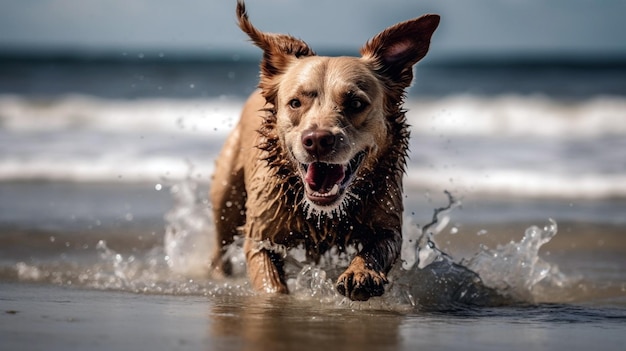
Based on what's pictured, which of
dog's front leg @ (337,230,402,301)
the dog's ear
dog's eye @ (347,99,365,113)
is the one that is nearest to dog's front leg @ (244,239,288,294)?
dog's front leg @ (337,230,402,301)

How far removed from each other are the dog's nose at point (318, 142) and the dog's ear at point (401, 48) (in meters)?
0.73

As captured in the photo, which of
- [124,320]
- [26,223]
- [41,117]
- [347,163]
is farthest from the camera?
[41,117]

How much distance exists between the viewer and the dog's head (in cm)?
473

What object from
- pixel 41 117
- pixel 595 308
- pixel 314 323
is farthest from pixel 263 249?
pixel 41 117

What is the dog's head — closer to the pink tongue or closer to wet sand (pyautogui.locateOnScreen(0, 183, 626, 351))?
the pink tongue

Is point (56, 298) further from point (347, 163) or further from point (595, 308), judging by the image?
point (595, 308)

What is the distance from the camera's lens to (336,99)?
4.88m

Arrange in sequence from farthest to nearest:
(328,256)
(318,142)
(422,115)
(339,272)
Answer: (422,115) → (328,256) → (339,272) → (318,142)

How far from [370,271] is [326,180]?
19.6 inches

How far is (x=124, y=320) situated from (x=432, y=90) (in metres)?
20.8

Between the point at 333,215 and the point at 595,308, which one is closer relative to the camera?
the point at 333,215

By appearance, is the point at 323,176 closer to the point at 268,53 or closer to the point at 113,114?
the point at 268,53

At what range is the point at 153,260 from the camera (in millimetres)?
6977

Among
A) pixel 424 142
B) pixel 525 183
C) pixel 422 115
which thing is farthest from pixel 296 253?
pixel 422 115
